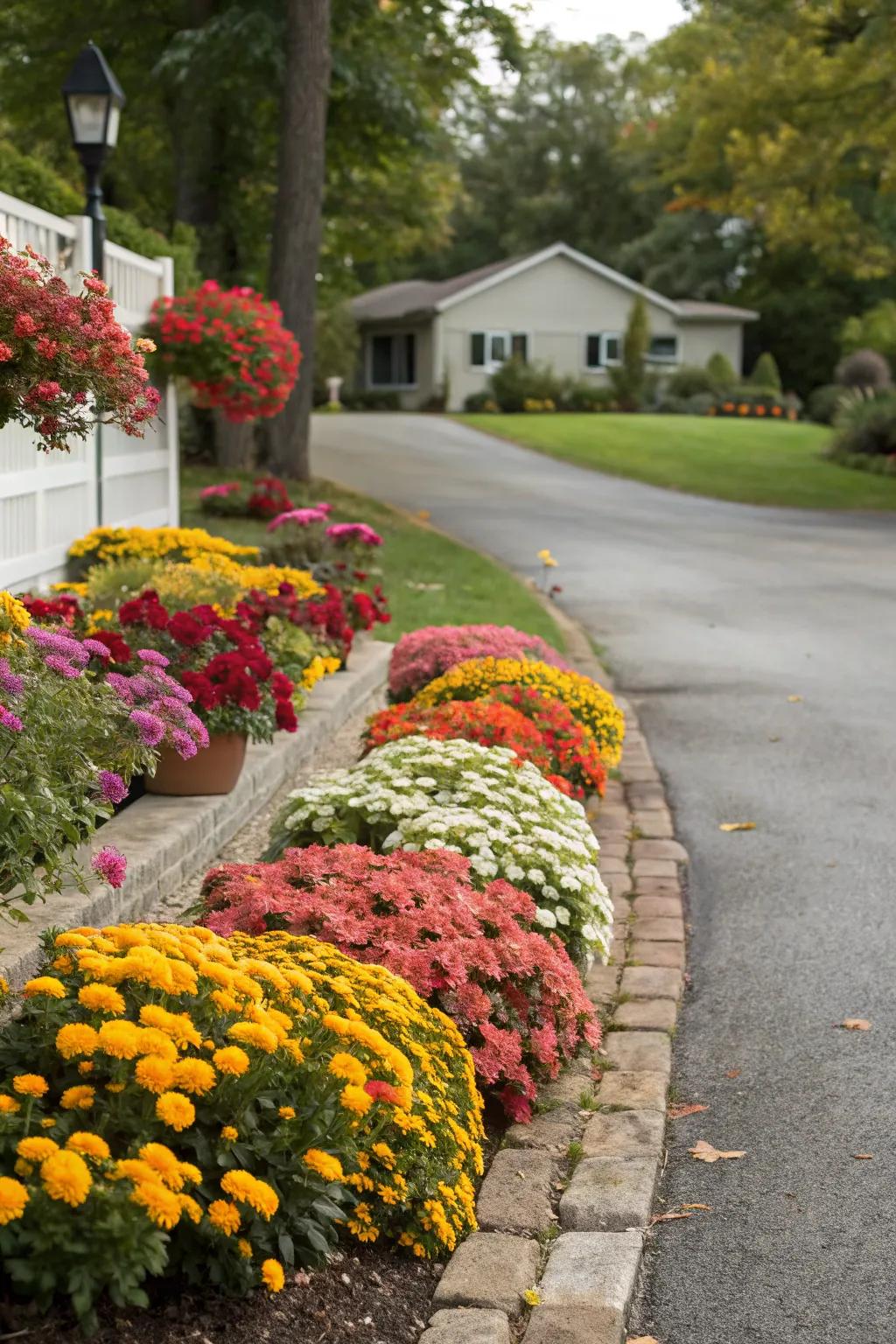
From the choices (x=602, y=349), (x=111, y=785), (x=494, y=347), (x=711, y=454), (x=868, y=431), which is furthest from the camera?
(x=602, y=349)

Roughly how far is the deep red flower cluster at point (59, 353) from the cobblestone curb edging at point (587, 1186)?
2411 millimetres

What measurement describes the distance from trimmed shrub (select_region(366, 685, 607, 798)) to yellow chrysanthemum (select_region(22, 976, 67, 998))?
10.2 ft

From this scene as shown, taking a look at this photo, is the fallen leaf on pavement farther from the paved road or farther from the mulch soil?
the mulch soil

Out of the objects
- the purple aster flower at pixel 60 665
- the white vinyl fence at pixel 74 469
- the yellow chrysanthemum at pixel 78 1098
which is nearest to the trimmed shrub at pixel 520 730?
the purple aster flower at pixel 60 665

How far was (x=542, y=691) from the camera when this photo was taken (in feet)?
23.7

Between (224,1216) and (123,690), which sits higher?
(123,690)

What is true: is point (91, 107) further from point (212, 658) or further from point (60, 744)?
point (60, 744)

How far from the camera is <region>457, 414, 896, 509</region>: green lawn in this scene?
27.9 metres

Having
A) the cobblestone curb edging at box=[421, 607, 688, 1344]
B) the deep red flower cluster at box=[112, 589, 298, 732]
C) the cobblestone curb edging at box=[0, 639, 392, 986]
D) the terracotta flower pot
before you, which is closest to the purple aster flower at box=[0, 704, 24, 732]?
the cobblestone curb edging at box=[0, 639, 392, 986]

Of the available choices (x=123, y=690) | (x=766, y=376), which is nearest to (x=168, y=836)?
(x=123, y=690)

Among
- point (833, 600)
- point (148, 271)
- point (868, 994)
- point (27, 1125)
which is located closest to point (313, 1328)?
point (27, 1125)

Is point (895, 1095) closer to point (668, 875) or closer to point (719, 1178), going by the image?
point (719, 1178)

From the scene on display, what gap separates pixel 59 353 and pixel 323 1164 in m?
2.59

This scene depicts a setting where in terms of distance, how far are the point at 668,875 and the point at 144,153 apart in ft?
78.2
